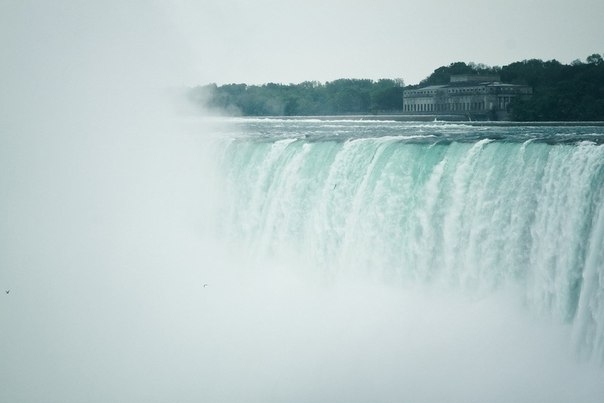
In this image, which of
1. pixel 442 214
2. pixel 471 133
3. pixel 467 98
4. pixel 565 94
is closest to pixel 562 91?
pixel 565 94

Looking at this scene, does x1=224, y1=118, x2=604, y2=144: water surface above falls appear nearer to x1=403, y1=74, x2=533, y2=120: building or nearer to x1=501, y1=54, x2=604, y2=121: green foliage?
x1=501, y1=54, x2=604, y2=121: green foliage

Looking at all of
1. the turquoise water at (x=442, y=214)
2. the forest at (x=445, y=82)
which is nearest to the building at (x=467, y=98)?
the forest at (x=445, y=82)

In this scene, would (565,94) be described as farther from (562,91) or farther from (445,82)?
(445,82)

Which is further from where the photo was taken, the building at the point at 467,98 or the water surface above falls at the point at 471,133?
the building at the point at 467,98

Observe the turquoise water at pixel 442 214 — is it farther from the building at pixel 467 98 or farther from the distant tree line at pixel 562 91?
the building at pixel 467 98

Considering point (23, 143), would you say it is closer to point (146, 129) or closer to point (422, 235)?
point (146, 129)

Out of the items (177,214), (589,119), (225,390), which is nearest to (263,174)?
(177,214)
